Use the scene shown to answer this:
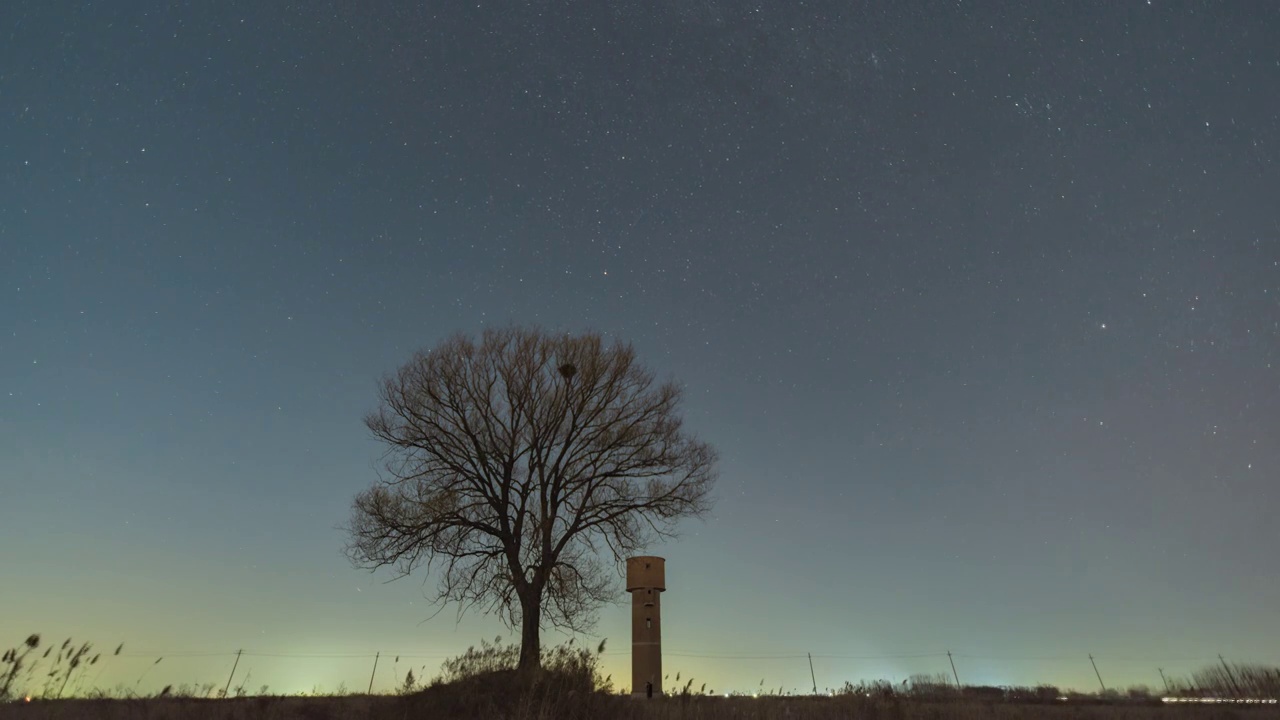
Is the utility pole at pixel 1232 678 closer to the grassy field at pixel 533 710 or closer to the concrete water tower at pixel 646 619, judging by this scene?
the grassy field at pixel 533 710

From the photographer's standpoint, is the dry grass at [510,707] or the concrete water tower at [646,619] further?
the concrete water tower at [646,619]

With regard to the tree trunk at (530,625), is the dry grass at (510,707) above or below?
below

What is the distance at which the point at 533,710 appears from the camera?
10.4 metres

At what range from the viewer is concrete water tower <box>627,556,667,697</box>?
903 inches

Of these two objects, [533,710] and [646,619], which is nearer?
[533,710]

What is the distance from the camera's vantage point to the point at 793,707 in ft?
44.0

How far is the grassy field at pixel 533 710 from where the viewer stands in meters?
11.1

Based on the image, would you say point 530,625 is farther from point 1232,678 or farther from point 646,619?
point 1232,678

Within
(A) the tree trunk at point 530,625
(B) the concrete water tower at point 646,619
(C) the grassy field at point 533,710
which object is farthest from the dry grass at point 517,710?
(B) the concrete water tower at point 646,619

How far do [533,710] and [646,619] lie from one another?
45.7ft

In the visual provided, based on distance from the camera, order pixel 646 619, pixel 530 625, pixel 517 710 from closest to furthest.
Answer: pixel 517 710
pixel 530 625
pixel 646 619

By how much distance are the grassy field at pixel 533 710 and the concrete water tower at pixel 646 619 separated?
340 inches

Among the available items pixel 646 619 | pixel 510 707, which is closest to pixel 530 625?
pixel 646 619

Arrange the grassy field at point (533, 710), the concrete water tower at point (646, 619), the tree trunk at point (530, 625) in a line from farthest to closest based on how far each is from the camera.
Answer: the concrete water tower at point (646, 619), the tree trunk at point (530, 625), the grassy field at point (533, 710)
